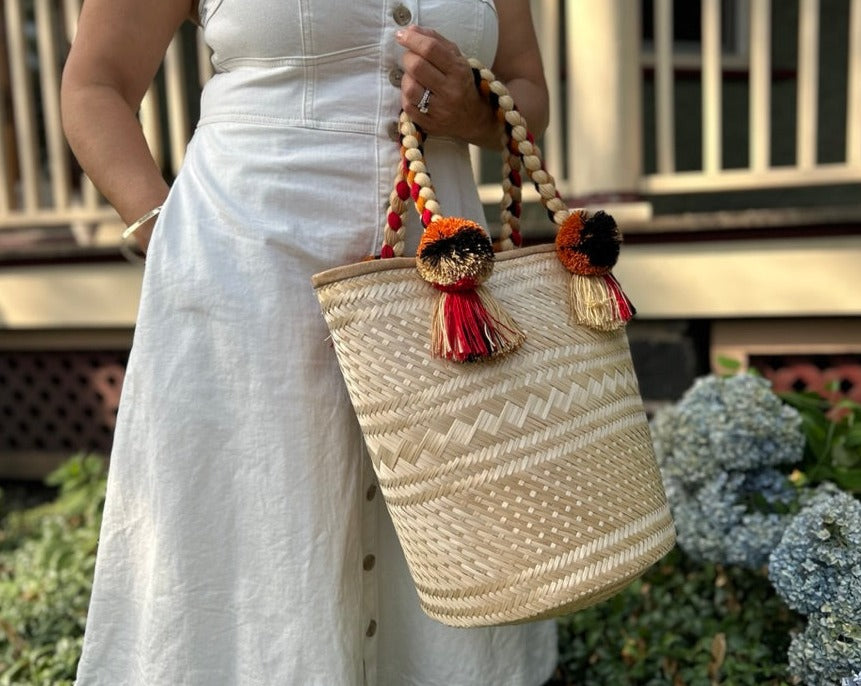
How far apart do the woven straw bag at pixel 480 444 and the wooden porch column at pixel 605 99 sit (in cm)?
188

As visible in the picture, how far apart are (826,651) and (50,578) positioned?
6.90 ft

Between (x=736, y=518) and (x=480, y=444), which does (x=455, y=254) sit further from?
(x=736, y=518)

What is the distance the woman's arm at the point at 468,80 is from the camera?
3.68 ft

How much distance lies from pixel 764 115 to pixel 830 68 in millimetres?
1762

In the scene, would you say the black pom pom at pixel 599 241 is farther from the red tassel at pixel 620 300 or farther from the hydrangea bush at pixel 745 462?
the hydrangea bush at pixel 745 462

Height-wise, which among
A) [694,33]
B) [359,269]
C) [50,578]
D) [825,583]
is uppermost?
[694,33]

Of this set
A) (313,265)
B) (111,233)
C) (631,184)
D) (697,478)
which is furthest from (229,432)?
(111,233)

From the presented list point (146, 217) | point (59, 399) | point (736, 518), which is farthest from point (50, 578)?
point (736, 518)

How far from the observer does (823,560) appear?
1559 mm

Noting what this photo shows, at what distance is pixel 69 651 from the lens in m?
2.10

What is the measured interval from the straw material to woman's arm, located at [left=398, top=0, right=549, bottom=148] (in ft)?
0.85

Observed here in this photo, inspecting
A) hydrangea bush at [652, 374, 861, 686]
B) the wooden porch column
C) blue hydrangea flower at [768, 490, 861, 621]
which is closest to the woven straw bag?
blue hydrangea flower at [768, 490, 861, 621]

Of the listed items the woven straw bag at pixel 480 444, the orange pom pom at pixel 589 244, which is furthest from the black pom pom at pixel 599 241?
the woven straw bag at pixel 480 444

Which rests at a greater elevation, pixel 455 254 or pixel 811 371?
pixel 455 254
